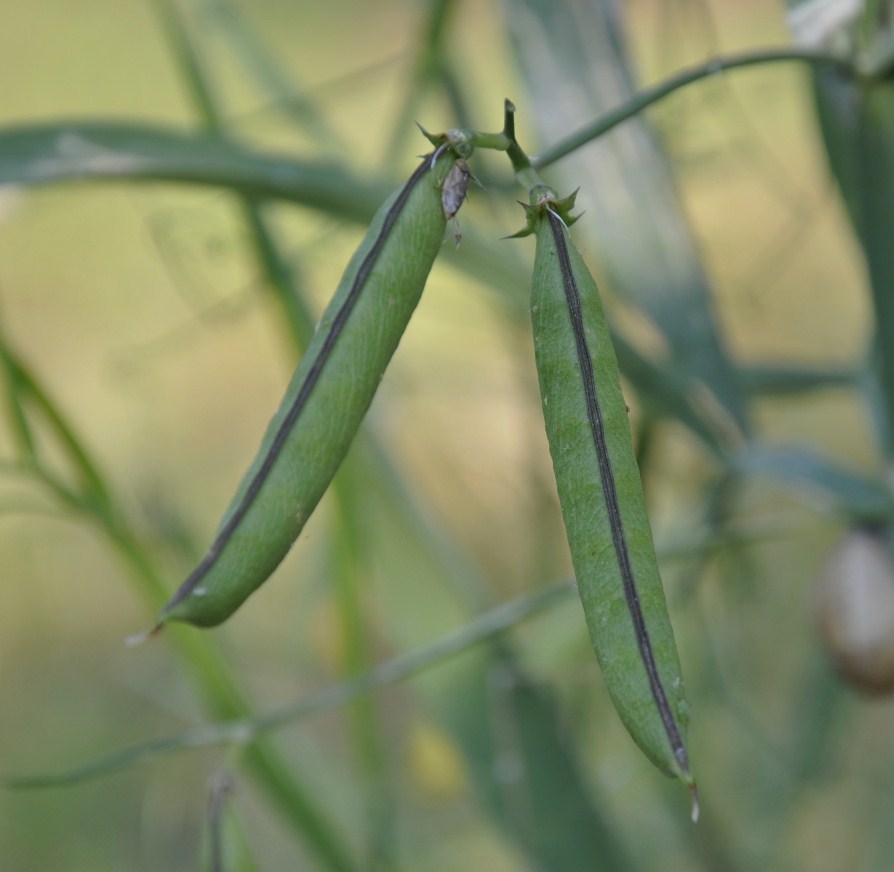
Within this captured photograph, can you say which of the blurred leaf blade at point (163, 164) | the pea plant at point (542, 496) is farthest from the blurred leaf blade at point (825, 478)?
the blurred leaf blade at point (163, 164)

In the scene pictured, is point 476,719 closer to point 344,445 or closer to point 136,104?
point 344,445

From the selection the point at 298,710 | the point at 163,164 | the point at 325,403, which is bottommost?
the point at 298,710

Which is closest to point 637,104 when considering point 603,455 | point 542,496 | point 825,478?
point 603,455

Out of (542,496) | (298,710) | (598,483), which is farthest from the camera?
(542,496)

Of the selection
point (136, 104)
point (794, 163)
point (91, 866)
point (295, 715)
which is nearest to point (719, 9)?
point (794, 163)

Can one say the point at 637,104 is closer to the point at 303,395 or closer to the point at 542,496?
the point at 303,395

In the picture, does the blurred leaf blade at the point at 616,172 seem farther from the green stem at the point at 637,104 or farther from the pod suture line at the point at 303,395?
the pod suture line at the point at 303,395
